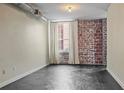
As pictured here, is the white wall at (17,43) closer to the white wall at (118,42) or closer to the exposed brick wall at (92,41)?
the exposed brick wall at (92,41)

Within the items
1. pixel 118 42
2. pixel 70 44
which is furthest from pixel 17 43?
pixel 70 44

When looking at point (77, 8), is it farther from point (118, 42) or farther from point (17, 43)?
point (17, 43)

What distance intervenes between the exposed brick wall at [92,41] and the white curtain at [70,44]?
0.65ft

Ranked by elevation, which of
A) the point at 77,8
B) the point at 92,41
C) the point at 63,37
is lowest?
the point at 92,41

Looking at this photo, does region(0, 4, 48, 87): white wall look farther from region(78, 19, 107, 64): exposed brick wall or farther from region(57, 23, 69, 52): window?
region(78, 19, 107, 64): exposed brick wall

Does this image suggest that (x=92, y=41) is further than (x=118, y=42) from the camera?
Yes

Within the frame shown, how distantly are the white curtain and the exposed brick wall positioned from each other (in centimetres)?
20

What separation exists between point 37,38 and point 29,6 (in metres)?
1.79

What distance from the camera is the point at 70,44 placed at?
853 centimetres

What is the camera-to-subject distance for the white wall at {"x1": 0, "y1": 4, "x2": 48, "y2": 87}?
13.9 ft

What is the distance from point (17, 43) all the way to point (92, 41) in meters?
4.29

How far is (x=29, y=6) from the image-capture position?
5.35 m

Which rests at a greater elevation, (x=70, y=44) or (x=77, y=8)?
(x=77, y=8)

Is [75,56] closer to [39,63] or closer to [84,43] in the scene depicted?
[84,43]
